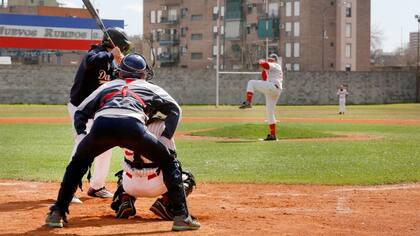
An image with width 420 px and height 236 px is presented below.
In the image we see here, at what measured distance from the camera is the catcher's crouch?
8039mm

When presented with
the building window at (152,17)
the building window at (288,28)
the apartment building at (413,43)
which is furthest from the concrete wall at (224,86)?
the apartment building at (413,43)

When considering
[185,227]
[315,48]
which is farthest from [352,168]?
[315,48]

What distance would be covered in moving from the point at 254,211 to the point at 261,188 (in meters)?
2.47

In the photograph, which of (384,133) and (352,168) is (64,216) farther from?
(384,133)

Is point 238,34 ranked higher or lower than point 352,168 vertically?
higher

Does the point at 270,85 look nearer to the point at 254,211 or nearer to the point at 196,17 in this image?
the point at 254,211

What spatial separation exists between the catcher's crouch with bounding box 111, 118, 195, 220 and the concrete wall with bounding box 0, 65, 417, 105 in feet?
175

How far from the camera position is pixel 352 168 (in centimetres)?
1437

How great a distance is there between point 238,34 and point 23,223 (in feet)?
301

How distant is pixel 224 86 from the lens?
6550 cm

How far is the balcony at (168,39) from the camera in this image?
108 metres

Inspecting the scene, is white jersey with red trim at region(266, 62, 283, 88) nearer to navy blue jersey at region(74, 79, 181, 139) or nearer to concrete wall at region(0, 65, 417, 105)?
navy blue jersey at region(74, 79, 181, 139)

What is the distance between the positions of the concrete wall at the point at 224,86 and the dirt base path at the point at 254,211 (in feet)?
165

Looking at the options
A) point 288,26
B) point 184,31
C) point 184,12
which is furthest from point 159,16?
point 288,26
